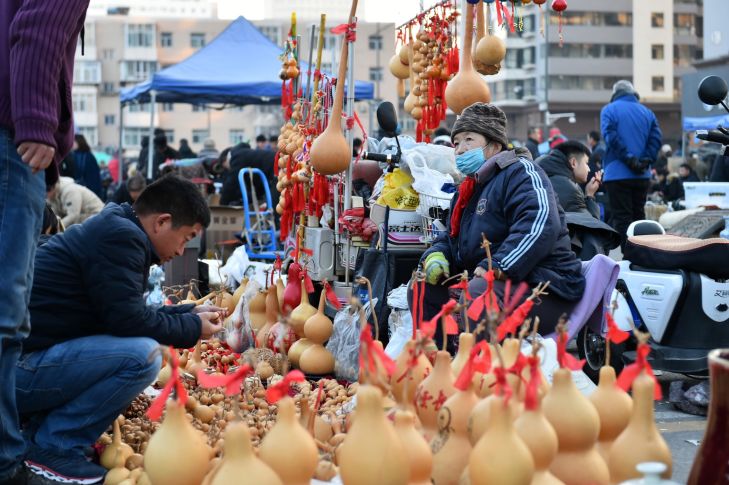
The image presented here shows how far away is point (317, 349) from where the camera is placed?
5.89m

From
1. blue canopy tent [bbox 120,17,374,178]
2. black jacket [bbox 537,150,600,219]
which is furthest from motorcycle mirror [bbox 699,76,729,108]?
blue canopy tent [bbox 120,17,374,178]

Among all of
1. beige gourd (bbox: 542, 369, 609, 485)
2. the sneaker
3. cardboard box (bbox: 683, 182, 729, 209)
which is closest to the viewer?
beige gourd (bbox: 542, 369, 609, 485)

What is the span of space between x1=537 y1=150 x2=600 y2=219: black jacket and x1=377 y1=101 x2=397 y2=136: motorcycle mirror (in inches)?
50.4

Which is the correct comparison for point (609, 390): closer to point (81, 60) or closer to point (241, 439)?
point (241, 439)

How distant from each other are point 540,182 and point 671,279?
37.2 inches

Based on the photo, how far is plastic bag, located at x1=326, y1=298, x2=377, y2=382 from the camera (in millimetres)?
5703

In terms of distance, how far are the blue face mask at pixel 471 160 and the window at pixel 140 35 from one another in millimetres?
82312

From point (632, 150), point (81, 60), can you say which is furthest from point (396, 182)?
point (81, 60)

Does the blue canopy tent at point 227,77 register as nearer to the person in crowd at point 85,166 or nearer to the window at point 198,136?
the person in crowd at point 85,166

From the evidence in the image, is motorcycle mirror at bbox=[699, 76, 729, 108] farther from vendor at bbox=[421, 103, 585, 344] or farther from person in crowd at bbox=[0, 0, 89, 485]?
person in crowd at bbox=[0, 0, 89, 485]

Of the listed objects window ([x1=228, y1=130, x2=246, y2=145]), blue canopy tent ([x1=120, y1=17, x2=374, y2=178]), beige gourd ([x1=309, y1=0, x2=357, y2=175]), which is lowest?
beige gourd ([x1=309, y1=0, x2=357, y2=175])

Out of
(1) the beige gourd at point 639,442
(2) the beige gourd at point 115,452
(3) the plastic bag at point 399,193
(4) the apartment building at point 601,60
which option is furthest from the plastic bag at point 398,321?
(4) the apartment building at point 601,60

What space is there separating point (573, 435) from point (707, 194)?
21.4 feet

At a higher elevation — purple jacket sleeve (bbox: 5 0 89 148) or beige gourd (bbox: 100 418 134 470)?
purple jacket sleeve (bbox: 5 0 89 148)
